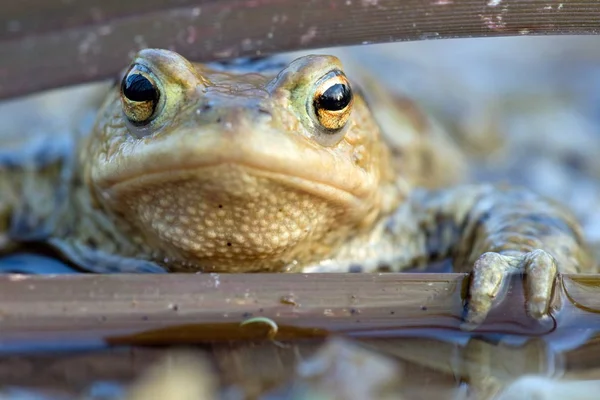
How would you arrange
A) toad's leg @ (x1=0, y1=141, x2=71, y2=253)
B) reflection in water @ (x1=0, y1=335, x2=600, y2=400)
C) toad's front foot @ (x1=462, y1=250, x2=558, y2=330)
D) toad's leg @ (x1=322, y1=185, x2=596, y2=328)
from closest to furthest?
reflection in water @ (x1=0, y1=335, x2=600, y2=400)
toad's front foot @ (x1=462, y1=250, x2=558, y2=330)
toad's leg @ (x1=322, y1=185, x2=596, y2=328)
toad's leg @ (x1=0, y1=141, x2=71, y2=253)

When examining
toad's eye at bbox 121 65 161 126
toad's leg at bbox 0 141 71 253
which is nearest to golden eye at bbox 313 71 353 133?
toad's eye at bbox 121 65 161 126

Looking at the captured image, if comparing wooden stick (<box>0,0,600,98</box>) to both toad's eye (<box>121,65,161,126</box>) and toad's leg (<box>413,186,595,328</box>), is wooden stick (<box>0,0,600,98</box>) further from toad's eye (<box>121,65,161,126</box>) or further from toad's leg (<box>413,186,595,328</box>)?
toad's leg (<box>413,186,595,328</box>)

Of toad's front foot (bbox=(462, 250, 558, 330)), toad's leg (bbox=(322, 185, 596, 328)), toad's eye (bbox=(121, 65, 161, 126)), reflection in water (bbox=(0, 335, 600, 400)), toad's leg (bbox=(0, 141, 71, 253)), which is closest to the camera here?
reflection in water (bbox=(0, 335, 600, 400))

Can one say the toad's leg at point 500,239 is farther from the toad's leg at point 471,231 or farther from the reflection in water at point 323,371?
the reflection in water at point 323,371

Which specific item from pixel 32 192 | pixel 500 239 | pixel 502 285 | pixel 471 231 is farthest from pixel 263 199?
pixel 32 192

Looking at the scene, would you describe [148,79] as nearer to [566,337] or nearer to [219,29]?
[219,29]

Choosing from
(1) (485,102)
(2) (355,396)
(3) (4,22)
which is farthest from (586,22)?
(1) (485,102)

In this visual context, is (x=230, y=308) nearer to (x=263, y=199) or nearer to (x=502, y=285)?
(x=263, y=199)
